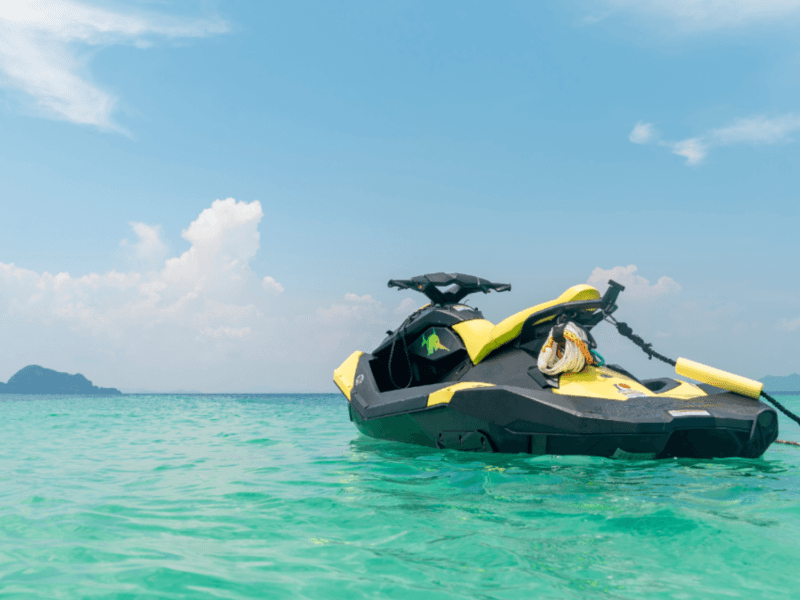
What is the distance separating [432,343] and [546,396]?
1.83m

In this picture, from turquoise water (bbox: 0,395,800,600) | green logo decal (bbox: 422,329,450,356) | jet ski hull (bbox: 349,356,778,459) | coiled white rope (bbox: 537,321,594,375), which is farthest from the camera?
green logo decal (bbox: 422,329,450,356)

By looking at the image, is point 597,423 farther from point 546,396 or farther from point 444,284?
point 444,284

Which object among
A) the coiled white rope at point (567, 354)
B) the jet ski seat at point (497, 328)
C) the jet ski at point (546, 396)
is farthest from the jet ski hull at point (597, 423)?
the jet ski seat at point (497, 328)

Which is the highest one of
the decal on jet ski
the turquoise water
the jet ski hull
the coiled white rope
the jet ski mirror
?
the jet ski mirror

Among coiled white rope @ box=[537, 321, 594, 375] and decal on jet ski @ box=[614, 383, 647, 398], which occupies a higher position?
coiled white rope @ box=[537, 321, 594, 375]

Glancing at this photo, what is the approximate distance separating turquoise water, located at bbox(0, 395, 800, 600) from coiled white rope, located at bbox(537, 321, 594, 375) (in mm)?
788

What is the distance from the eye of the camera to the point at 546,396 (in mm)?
4520

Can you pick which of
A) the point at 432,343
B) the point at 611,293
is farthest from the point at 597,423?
the point at 432,343

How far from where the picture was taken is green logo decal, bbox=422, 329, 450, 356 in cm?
601

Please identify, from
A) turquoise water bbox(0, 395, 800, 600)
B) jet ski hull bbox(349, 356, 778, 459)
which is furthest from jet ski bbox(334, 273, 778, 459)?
turquoise water bbox(0, 395, 800, 600)

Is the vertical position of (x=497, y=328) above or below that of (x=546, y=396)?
above

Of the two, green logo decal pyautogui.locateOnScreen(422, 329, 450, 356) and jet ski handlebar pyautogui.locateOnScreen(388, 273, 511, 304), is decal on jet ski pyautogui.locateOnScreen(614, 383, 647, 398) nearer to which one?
green logo decal pyautogui.locateOnScreen(422, 329, 450, 356)

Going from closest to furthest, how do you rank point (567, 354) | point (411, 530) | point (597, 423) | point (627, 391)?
point (411, 530) → point (597, 423) → point (627, 391) → point (567, 354)

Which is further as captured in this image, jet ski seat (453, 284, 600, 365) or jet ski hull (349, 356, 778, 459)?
jet ski seat (453, 284, 600, 365)
